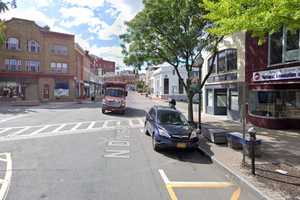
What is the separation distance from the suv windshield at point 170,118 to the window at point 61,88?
40.9 m

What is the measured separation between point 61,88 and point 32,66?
235 inches

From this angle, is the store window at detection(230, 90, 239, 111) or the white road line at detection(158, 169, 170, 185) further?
the store window at detection(230, 90, 239, 111)

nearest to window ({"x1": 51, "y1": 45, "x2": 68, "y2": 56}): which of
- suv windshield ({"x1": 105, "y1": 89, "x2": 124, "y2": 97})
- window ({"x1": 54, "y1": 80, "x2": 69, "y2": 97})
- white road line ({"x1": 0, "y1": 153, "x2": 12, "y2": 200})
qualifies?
window ({"x1": 54, "y1": 80, "x2": 69, "y2": 97})

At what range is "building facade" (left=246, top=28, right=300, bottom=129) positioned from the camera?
639 inches

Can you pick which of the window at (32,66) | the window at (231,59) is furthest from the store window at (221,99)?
the window at (32,66)

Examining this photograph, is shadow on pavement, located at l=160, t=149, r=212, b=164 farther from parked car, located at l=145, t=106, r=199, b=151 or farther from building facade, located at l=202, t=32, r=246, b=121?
building facade, located at l=202, t=32, r=246, b=121

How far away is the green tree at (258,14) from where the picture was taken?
7059 millimetres

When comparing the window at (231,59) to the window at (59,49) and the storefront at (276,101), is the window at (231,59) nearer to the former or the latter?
the storefront at (276,101)

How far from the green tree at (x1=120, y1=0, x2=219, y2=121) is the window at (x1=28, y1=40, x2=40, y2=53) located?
3352 cm

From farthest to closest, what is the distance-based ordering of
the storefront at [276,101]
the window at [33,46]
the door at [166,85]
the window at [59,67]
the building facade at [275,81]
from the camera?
the door at [166,85], the window at [59,67], the window at [33,46], the storefront at [276,101], the building facade at [275,81]

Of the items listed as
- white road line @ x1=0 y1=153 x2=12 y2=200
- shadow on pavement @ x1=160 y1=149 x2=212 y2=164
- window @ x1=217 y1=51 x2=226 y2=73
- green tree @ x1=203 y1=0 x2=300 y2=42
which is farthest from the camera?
window @ x1=217 y1=51 x2=226 y2=73

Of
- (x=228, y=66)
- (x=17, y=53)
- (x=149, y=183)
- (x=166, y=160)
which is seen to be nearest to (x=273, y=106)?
(x=228, y=66)

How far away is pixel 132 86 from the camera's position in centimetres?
17325

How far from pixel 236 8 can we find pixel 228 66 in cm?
1526
